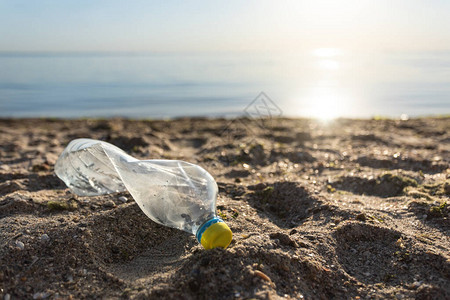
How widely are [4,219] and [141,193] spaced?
89cm

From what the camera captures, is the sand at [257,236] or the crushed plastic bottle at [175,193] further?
the crushed plastic bottle at [175,193]

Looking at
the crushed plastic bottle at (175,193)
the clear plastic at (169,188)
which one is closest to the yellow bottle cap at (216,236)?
the crushed plastic bottle at (175,193)

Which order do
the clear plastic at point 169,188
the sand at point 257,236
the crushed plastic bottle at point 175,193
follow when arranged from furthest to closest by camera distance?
the clear plastic at point 169,188 < the crushed plastic bottle at point 175,193 < the sand at point 257,236

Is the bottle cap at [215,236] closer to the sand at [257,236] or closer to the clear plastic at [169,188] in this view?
the sand at [257,236]

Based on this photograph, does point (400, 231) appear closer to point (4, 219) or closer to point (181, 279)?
point (181, 279)

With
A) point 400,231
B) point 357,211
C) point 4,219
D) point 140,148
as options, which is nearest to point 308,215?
point 357,211

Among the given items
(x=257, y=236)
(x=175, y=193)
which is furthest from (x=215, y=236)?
(x=175, y=193)

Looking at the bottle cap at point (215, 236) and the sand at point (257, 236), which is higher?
the bottle cap at point (215, 236)

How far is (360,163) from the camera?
4301 millimetres

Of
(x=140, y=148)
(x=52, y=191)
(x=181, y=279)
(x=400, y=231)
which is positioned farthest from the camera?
(x=140, y=148)

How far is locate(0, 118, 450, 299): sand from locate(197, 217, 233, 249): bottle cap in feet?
0.22

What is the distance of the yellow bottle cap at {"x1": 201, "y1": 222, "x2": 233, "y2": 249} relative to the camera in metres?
2.03

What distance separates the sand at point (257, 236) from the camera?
1962mm

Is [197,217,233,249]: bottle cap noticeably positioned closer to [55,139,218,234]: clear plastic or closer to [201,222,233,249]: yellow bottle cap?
[201,222,233,249]: yellow bottle cap
